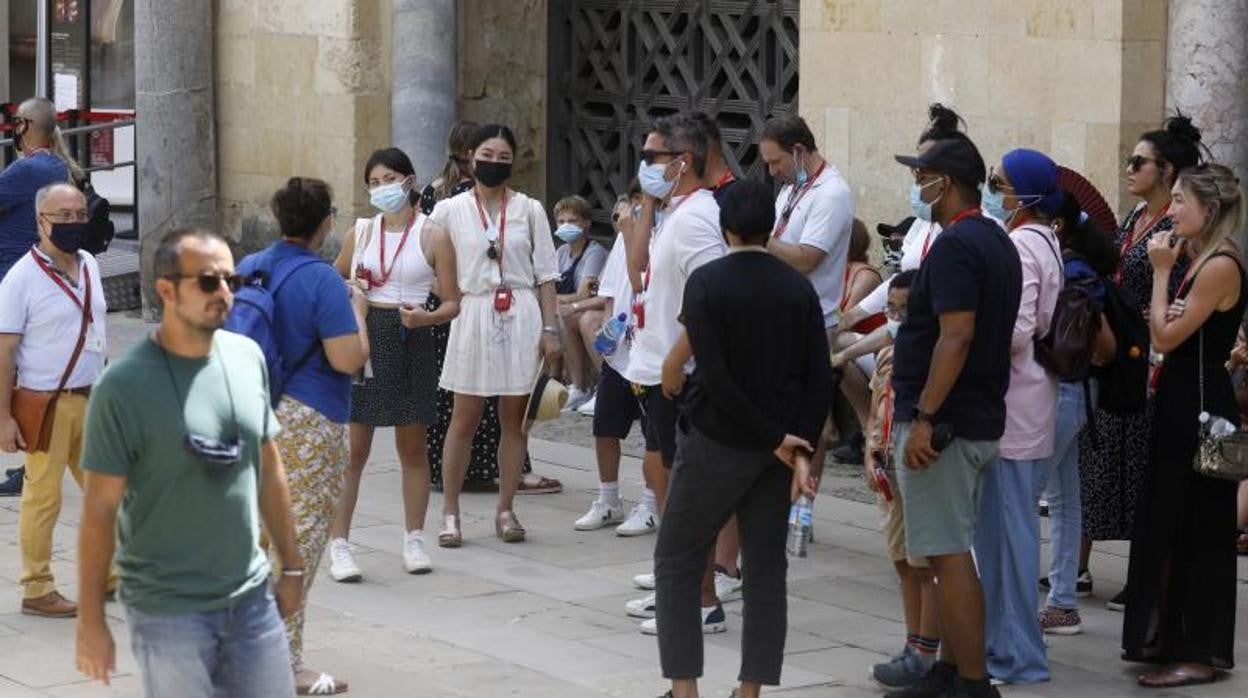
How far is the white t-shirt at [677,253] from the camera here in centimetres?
802

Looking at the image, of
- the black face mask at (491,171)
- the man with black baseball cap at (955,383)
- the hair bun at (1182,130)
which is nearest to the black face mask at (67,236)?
the black face mask at (491,171)

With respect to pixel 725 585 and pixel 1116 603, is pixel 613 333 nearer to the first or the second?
pixel 725 585

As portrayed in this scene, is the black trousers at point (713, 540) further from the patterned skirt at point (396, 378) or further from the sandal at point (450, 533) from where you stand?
the sandal at point (450, 533)

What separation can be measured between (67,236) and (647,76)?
21.0 feet

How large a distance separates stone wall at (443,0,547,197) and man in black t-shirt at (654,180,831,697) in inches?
333

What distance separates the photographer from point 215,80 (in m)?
16.5

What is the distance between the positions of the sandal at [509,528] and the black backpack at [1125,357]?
288 cm

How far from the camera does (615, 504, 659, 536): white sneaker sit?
9.82m

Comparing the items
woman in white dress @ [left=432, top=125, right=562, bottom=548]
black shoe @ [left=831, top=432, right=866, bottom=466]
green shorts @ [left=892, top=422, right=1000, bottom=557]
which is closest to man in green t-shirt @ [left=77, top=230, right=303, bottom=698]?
green shorts @ [left=892, top=422, right=1000, bottom=557]

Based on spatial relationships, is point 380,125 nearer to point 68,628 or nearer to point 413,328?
point 413,328

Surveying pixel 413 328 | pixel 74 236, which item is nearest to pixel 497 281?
pixel 413 328

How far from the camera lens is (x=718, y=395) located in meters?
6.72

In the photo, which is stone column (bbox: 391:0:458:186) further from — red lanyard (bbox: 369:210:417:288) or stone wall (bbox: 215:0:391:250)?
red lanyard (bbox: 369:210:417:288)

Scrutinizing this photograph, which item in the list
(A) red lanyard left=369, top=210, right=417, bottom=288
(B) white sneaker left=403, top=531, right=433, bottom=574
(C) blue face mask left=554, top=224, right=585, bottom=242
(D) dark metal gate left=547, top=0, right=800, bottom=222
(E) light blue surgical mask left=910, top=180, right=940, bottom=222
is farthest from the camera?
(D) dark metal gate left=547, top=0, right=800, bottom=222
